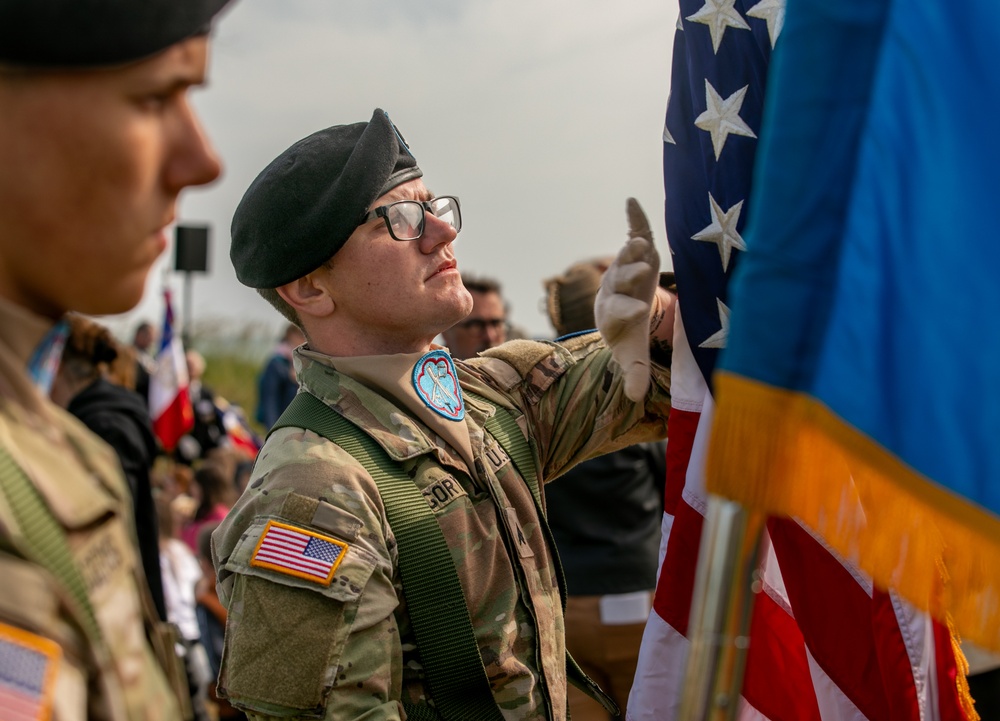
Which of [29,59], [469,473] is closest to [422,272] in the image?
[469,473]

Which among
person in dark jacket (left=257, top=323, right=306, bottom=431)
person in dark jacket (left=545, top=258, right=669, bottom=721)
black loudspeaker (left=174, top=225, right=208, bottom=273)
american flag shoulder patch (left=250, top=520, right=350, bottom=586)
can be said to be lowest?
person in dark jacket (left=257, top=323, right=306, bottom=431)

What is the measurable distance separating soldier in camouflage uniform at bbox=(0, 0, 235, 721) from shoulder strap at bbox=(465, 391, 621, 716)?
4.59 feet

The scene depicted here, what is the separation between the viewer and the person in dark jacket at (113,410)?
3645 millimetres

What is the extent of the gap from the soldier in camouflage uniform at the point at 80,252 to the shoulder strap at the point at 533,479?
1400mm

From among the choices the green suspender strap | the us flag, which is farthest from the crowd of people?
the us flag

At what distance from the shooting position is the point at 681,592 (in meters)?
2.68

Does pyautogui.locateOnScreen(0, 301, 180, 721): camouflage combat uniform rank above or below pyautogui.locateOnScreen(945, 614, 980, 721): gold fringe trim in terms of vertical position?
above

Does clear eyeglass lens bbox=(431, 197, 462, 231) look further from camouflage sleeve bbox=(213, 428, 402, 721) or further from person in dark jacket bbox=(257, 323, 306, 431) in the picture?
person in dark jacket bbox=(257, 323, 306, 431)

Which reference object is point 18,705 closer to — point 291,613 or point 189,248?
point 291,613

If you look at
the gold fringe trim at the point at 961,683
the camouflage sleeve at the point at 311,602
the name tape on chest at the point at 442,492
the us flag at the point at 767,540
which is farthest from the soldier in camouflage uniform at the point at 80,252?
the gold fringe trim at the point at 961,683

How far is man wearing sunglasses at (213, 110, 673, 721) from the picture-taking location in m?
2.18

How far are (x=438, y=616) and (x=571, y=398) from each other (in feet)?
2.59

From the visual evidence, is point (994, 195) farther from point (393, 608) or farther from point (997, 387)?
point (393, 608)

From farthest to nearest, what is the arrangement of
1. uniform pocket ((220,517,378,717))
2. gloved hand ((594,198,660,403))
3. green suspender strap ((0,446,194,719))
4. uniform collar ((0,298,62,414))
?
gloved hand ((594,198,660,403))
uniform pocket ((220,517,378,717))
uniform collar ((0,298,62,414))
green suspender strap ((0,446,194,719))
